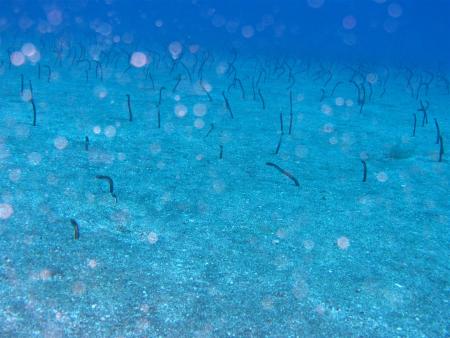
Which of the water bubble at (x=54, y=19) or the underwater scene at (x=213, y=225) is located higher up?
the water bubble at (x=54, y=19)

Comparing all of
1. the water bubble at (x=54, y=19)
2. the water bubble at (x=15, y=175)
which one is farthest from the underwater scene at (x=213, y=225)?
the water bubble at (x=54, y=19)

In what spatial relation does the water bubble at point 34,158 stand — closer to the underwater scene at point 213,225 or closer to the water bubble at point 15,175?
the underwater scene at point 213,225

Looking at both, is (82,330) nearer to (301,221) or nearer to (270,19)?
(301,221)

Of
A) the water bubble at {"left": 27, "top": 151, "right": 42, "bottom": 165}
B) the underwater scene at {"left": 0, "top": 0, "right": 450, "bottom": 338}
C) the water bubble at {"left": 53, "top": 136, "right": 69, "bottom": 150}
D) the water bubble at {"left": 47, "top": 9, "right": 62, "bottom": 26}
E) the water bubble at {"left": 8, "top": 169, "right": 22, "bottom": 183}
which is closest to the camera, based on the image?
the underwater scene at {"left": 0, "top": 0, "right": 450, "bottom": 338}

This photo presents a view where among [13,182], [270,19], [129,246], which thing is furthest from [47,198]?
[270,19]

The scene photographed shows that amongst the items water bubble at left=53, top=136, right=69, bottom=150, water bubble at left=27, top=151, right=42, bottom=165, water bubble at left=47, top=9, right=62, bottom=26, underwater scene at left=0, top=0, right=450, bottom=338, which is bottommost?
underwater scene at left=0, top=0, right=450, bottom=338

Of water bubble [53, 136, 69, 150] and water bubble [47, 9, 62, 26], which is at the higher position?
water bubble [47, 9, 62, 26]

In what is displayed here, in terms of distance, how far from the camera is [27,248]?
2.91 m

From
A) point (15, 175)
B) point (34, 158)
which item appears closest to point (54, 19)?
point (34, 158)

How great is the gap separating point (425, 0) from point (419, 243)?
6054 inches

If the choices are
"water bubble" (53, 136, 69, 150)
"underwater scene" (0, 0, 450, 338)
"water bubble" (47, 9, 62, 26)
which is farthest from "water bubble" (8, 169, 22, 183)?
"water bubble" (47, 9, 62, 26)

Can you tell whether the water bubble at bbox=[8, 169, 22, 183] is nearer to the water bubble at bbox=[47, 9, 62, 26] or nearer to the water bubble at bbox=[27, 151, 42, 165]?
the water bubble at bbox=[27, 151, 42, 165]

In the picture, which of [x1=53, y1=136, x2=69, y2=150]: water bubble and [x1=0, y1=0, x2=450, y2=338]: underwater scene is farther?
[x1=53, y1=136, x2=69, y2=150]: water bubble

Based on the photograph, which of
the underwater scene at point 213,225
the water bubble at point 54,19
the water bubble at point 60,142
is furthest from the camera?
the water bubble at point 54,19
